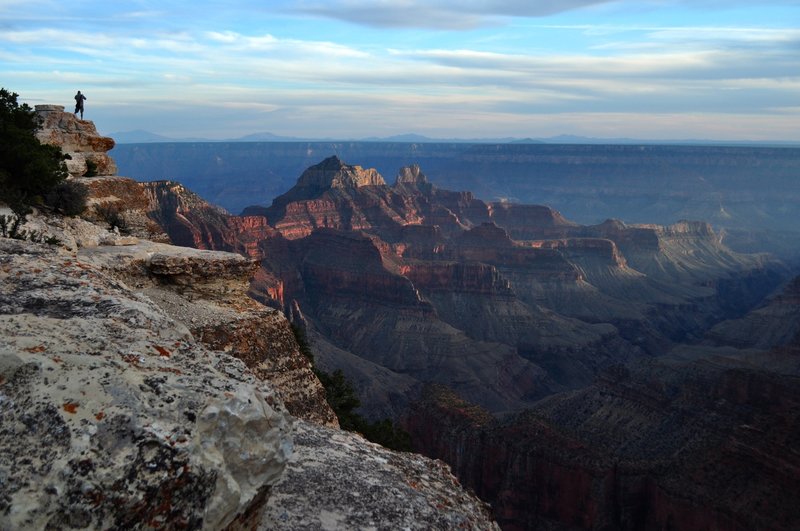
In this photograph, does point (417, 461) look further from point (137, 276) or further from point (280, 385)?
point (137, 276)

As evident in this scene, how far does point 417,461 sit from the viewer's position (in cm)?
1080

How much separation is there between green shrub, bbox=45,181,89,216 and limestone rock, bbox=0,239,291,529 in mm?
8467

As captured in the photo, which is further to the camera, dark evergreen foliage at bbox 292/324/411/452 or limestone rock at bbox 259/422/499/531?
dark evergreen foliage at bbox 292/324/411/452

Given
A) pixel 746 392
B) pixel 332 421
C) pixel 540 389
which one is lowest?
pixel 540 389

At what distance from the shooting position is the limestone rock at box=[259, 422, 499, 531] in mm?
8188

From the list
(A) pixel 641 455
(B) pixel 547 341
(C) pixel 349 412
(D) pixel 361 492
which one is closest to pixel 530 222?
(B) pixel 547 341

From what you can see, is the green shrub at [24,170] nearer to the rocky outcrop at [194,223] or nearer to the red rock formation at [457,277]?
the rocky outcrop at [194,223]

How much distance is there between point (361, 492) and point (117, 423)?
3.95m

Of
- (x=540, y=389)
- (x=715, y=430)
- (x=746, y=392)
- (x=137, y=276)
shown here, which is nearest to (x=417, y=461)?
(x=137, y=276)

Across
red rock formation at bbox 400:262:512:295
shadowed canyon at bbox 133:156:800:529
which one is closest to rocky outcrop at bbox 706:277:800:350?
shadowed canyon at bbox 133:156:800:529

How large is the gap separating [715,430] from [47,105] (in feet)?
123

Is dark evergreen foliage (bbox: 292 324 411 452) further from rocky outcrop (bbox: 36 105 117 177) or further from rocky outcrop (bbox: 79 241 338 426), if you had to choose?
rocky outcrop (bbox: 79 241 338 426)

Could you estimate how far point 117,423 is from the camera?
5781mm

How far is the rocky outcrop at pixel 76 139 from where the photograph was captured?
68.8ft
